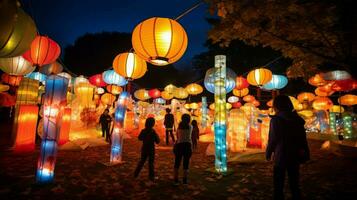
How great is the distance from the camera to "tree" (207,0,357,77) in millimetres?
6777

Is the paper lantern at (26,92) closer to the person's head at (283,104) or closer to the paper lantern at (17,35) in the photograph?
the paper lantern at (17,35)

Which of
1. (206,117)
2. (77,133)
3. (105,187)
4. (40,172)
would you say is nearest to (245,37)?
(105,187)

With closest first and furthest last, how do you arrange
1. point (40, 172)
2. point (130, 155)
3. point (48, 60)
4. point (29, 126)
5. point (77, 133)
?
point (40, 172)
point (48, 60)
point (29, 126)
point (130, 155)
point (77, 133)

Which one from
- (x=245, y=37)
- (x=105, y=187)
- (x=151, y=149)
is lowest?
(x=105, y=187)

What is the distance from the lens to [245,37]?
8375mm

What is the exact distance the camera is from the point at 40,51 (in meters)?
7.85


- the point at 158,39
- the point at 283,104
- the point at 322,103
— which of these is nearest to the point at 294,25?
the point at 158,39

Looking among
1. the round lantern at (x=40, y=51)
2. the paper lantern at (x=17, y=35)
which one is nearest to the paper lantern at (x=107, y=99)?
the round lantern at (x=40, y=51)

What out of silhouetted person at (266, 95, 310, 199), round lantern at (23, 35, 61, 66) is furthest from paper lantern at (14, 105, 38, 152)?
silhouetted person at (266, 95, 310, 199)

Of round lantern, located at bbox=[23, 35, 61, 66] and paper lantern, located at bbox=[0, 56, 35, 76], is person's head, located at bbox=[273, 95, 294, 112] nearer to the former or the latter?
round lantern, located at bbox=[23, 35, 61, 66]

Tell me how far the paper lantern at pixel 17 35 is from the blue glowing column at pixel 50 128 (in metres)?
1.73

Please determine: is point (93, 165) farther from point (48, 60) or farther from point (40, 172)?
point (48, 60)

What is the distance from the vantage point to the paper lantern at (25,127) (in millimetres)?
9500

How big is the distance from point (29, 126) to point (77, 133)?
5.36 meters
